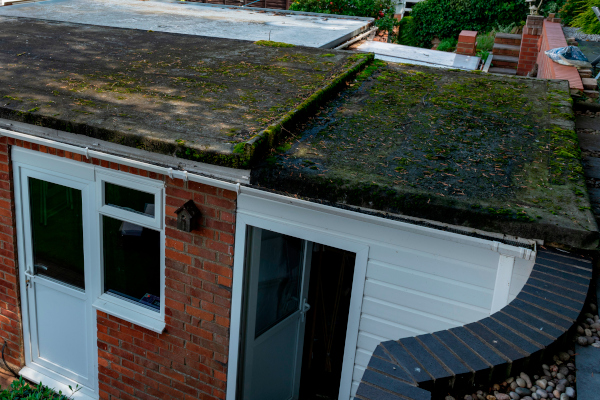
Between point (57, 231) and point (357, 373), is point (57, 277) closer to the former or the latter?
point (57, 231)

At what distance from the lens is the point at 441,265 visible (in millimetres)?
3350

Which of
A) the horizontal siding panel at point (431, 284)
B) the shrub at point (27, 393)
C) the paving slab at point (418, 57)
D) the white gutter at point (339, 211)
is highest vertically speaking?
the paving slab at point (418, 57)

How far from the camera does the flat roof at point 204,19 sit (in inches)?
266

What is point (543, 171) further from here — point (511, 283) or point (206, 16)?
point (206, 16)

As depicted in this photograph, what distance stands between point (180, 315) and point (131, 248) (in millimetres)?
A: 809

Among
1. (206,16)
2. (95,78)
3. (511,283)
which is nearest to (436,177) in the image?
(511,283)

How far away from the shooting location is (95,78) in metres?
4.41

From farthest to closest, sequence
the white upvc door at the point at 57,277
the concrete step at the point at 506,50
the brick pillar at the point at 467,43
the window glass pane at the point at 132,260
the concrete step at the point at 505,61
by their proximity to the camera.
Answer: the concrete step at the point at 506,50 → the concrete step at the point at 505,61 → the brick pillar at the point at 467,43 → the white upvc door at the point at 57,277 → the window glass pane at the point at 132,260

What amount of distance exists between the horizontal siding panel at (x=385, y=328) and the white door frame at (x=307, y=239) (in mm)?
62

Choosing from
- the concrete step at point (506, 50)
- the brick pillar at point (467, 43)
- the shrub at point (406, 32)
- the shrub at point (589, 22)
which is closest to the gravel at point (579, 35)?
the shrub at point (589, 22)

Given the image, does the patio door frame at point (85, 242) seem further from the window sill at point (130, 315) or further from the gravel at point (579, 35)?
the gravel at point (579, 35)

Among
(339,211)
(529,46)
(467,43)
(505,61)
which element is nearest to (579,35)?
(529,46)

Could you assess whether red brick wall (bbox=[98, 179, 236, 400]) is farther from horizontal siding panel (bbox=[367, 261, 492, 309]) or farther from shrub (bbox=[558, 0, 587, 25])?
shrub (bbox=[558, 0, 587, 25])

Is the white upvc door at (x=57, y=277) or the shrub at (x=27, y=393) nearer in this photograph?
the white upvc door at (x=57, y=277)
